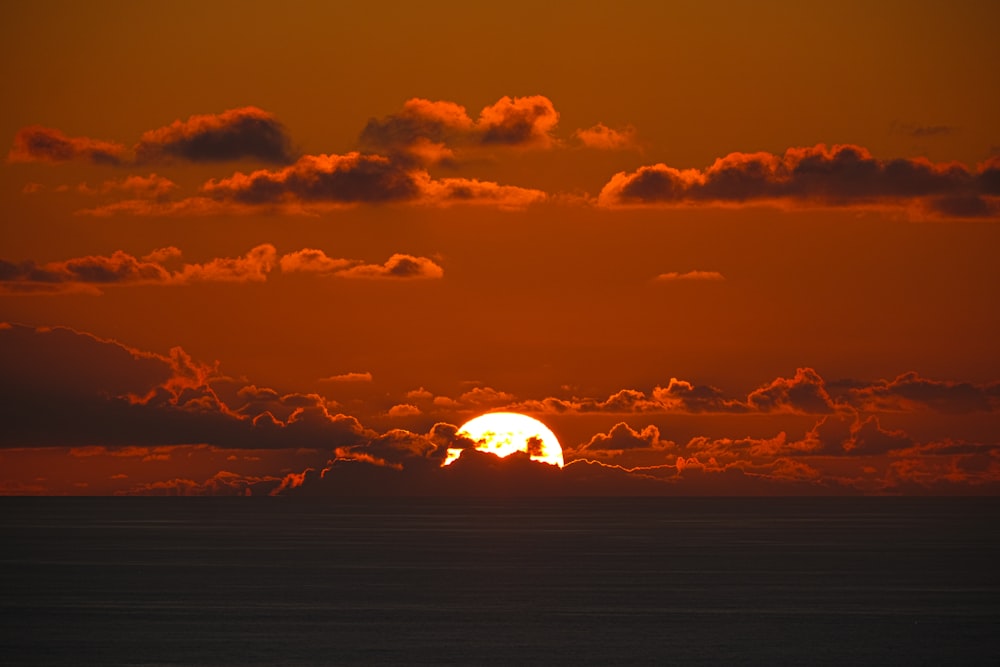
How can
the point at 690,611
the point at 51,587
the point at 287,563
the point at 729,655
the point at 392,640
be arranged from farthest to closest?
the point at 287,563
the point at 51,587
the point at 690,611
the point at 392,640
the point at 729,655

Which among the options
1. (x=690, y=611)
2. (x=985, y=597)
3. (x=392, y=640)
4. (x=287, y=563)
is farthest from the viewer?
(x=287, y=563)

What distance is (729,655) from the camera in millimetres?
79062

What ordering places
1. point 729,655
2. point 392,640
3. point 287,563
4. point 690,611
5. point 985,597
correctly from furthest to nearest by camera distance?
point 287,563 < point 985,597 < point 690,611 < point 392,640 < point 729,655

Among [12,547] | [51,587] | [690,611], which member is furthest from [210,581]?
[12,547]

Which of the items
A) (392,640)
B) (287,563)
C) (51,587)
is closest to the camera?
(392,640)

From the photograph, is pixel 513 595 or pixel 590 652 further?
pixel 513 595

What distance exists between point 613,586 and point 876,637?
38.5 m

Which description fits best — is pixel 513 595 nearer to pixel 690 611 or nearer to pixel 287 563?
pixel 690 611

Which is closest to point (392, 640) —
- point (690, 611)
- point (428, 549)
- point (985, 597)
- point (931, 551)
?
point (690, 611)

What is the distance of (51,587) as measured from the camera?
12131cm

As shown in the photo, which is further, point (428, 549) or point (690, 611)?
point (428, 549)

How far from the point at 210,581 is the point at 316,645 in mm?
50265

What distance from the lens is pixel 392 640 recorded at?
84.4 meters

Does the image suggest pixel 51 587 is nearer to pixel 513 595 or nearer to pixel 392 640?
pixel 513 595
